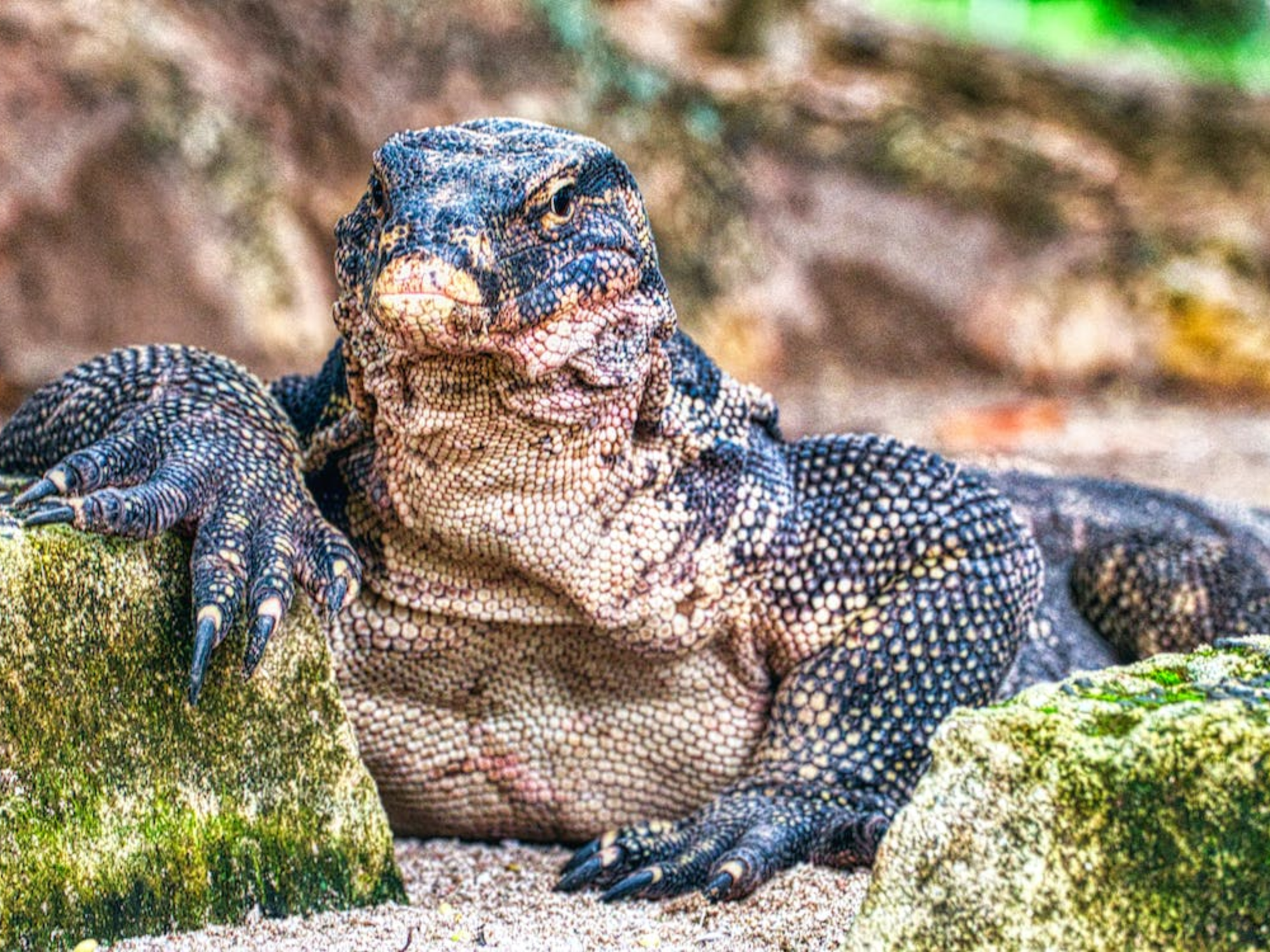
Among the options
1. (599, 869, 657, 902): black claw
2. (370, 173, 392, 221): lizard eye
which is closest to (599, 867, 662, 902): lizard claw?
(599, 869, 657, 902): black claw

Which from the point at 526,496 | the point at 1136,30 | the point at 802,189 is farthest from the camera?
the point at 1136,30

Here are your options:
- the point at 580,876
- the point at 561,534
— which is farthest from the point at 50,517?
the point at 580,876

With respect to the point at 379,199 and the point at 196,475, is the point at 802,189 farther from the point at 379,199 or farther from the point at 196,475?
the point at 196,475

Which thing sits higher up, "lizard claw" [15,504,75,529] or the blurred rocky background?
the blurred rocky background

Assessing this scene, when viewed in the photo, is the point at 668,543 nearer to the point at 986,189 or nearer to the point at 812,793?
the point at 812,793

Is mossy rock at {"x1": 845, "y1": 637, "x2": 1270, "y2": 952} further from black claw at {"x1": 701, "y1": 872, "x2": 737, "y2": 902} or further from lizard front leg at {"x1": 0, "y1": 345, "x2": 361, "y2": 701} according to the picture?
lizard front leg at {"x1": 0, "y1": 345, "x2": 361, "y2": 701}

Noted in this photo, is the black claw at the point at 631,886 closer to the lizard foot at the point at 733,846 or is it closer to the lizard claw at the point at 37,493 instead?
the lizard foot at the point at 733,846
